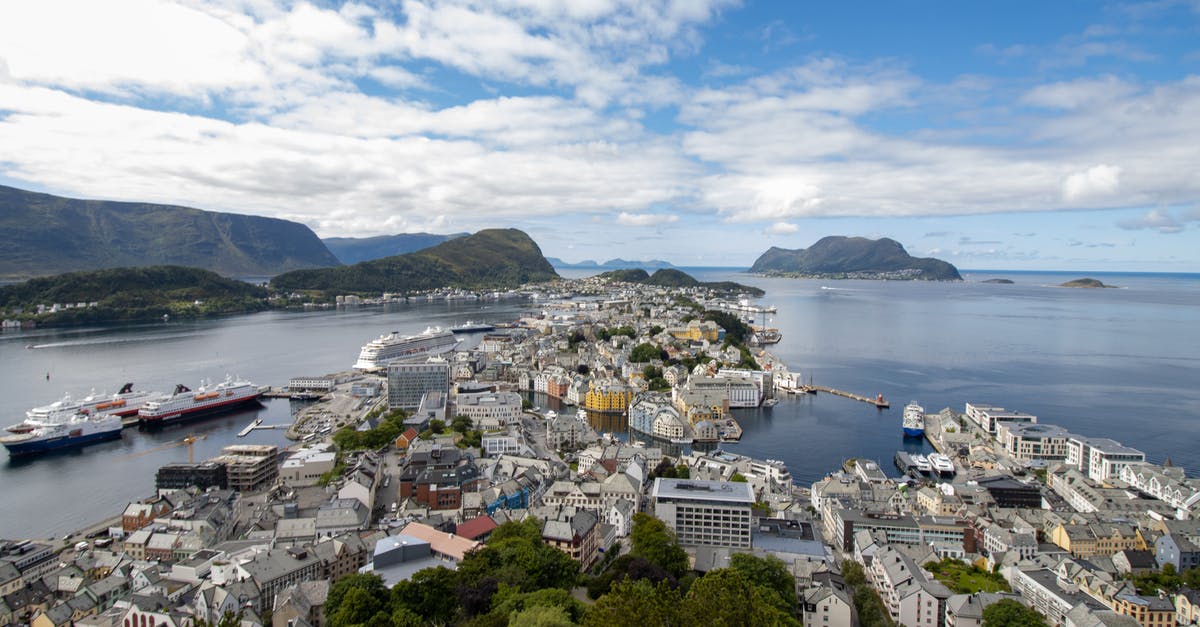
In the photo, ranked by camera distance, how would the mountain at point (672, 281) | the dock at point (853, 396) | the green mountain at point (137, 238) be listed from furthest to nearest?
the mountain at point (672, 281), the green mountain at point (137, 238), the dock at point (853, 396)

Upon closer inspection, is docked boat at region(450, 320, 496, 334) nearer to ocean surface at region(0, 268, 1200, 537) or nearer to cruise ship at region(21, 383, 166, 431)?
ocean surface at region(0, 268, 1200, 537)

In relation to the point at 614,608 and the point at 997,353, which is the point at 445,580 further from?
the point at 997,353

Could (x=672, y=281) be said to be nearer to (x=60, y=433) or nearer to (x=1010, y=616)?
(x=60, y=433)

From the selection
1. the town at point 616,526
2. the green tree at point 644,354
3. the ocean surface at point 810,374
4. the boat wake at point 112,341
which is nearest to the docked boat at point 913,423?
the town at point 616,526

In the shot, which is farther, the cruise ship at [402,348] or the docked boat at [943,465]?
the cruise ship at [402,348]

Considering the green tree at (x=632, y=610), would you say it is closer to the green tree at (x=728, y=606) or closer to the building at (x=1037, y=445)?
the green tree at (x=728, y=606)

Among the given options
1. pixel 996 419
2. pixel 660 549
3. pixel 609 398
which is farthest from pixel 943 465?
pixel 609 398

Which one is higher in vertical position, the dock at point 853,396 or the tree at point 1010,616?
the tree at point 1010,616
